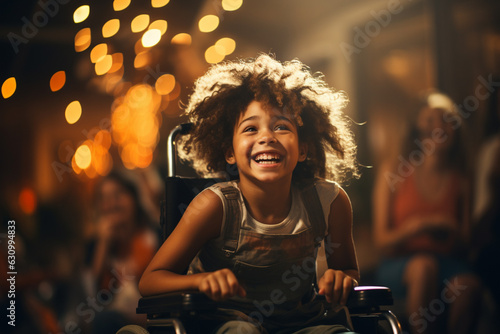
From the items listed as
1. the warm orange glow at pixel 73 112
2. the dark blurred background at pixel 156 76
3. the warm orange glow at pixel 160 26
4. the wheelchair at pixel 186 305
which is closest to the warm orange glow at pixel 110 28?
the dark blurred background at pixel 156 76

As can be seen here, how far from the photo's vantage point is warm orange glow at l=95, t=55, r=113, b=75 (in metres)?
3.68

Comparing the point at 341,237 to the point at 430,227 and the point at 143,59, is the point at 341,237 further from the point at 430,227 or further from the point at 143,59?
the point at 143,59

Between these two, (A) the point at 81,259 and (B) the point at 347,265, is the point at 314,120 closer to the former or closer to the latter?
(B) the point at 347,265

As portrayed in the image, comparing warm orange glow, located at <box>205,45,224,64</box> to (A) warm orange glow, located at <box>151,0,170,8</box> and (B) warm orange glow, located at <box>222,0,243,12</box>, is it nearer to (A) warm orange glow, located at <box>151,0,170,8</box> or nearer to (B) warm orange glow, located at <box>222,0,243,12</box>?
(B) warm orange glow, located at <box>222,0,243,12</box>

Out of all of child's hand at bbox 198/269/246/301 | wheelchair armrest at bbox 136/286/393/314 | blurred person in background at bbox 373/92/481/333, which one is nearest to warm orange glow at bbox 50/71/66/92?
blurred person in background at bbox 373/92/481/333

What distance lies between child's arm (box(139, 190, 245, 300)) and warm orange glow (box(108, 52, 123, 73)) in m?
2.47

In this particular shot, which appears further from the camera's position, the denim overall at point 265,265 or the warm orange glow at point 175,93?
the warm orange glow at point 175,93

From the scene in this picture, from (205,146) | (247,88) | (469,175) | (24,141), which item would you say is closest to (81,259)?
(24,141)

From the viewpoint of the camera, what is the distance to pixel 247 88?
5.12 ft

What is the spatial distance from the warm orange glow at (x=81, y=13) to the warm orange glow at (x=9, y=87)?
57cm

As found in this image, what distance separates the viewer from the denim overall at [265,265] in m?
1.43

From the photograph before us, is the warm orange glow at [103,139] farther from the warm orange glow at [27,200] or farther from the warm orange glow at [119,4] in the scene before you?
the warm orange glow at [119,4]

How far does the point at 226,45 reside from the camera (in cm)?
383

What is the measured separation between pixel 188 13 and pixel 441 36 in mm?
1665
